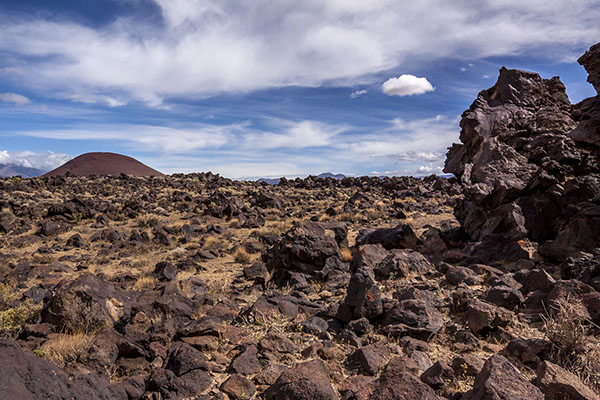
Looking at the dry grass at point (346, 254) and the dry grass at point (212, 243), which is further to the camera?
the dry grass at point (212, 243)

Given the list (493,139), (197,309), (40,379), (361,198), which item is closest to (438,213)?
(361,198)

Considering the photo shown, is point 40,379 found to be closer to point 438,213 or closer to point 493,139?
point 493,139

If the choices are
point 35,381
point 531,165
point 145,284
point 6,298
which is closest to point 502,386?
point 35,381

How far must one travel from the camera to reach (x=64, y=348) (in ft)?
16.1

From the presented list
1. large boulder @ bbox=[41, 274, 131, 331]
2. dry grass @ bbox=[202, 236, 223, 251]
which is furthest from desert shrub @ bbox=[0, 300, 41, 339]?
→ dry grass @ bbox=[202, 236, 223, 251]

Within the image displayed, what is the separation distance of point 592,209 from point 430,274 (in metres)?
4.76

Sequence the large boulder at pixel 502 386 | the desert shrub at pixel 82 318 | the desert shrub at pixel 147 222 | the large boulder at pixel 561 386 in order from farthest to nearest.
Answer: the desert shrub at pixel 147 222 → the desert shrub at pixel 82 318 → the large boulder at pixel 561 386 → the large boulder at pixel 502 386

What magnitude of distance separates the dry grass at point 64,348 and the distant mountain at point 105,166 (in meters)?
52.9

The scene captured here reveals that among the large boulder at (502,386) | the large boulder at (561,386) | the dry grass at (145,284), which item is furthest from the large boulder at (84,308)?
the large boulder at (561,386)

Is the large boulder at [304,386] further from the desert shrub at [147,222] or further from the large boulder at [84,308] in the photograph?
the desert shrub at [147,222]

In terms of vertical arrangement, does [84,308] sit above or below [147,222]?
below

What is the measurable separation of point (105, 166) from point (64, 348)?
59571 millimetres

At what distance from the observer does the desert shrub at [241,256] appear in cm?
1322

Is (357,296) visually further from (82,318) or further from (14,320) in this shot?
(14,320)
